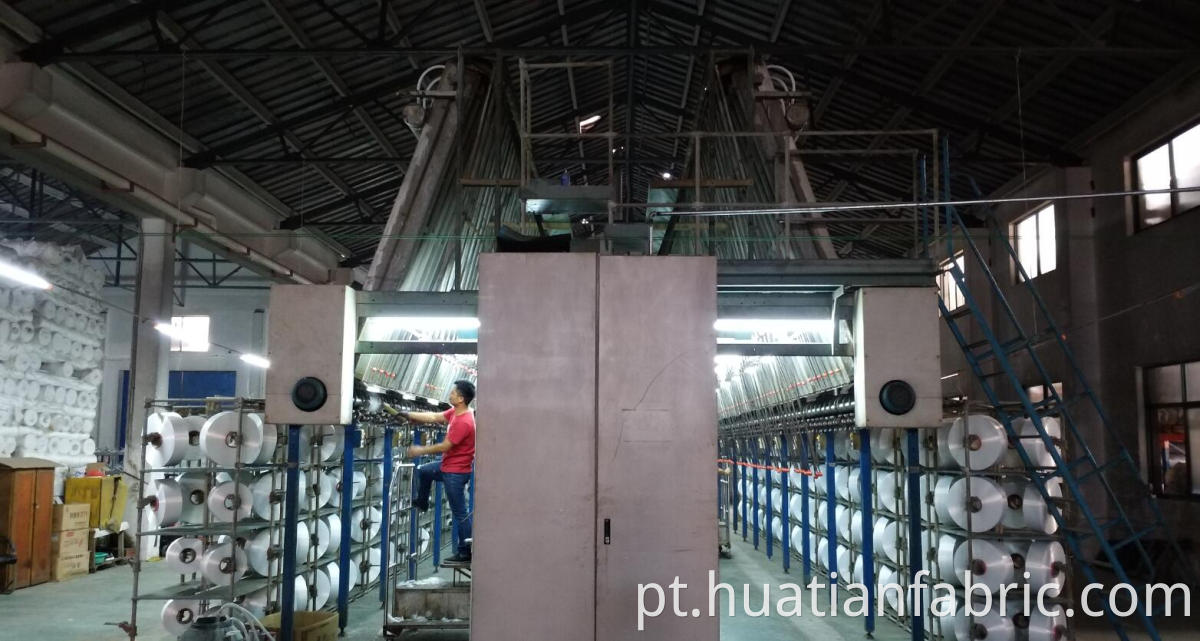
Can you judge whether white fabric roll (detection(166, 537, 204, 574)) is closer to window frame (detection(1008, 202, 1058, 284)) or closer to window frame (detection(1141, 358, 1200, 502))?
window frame (detection(1141, 358, 1200, 502))

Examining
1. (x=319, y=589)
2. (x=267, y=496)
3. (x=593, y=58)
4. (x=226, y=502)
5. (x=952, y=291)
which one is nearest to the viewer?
(x=226, y=502)

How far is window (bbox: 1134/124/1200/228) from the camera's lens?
1332 centimetres

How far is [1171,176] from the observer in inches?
542

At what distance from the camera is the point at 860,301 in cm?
735

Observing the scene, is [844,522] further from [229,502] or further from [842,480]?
[229,502]

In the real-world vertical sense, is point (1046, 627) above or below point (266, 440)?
below

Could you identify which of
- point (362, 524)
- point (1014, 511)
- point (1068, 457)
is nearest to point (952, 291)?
point (1068, 457)

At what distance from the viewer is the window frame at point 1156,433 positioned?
531 inches

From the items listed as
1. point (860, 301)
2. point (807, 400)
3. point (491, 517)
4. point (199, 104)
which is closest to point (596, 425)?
point (491, 517)

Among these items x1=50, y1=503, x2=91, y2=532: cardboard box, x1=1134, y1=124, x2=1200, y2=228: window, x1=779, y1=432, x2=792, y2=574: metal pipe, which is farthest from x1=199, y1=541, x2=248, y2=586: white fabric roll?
x1=1134, y1=124, x2=1200, y2=228: window

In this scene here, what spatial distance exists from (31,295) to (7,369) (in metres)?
1.31

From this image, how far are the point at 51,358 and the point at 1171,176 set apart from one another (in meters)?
19.0

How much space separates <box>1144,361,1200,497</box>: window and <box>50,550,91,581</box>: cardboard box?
17.7m

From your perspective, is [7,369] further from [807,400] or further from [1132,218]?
[1132,218]
